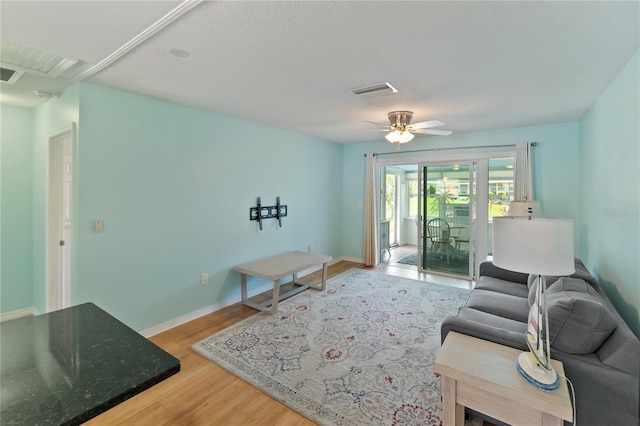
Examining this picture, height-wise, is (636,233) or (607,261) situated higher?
(636,233)

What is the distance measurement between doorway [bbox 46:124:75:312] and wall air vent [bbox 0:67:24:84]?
60 centimetres

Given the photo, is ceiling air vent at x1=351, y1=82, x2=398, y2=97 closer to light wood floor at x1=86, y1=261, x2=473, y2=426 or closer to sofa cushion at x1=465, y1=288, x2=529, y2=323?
sofa cushion at x1=465, y1=288, x2=529, y2=323

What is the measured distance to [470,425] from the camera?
1899mm

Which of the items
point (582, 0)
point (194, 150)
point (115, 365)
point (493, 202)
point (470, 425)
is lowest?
point (470, 425)

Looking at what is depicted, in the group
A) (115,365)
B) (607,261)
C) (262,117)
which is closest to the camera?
(115,365)

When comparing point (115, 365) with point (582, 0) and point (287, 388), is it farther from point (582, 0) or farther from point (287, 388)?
point (582, 0)

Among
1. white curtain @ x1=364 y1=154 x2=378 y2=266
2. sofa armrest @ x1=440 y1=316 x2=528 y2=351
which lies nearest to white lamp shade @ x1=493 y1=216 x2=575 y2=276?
sofa armrest @ x1=440 y1=316 x2=528 y2=351

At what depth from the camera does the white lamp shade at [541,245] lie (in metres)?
1.38

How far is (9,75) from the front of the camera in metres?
2.45

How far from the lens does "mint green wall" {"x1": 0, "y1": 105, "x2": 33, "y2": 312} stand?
329cm

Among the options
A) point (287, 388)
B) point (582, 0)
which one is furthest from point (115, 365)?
point (582, 0)

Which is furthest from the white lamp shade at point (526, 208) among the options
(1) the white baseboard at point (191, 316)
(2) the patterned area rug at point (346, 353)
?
(1) the white baseboard at point (191, 316)

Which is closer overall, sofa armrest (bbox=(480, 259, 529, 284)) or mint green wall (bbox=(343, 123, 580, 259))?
sofa armrest (bbox=(480, 259, 529, 284))

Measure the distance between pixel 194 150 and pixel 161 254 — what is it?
1230 mm
